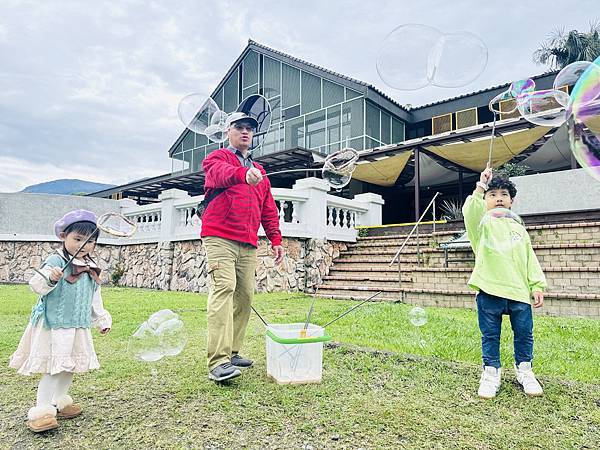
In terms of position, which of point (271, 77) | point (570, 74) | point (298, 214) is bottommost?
point (298, 214)

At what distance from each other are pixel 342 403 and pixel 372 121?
14914mm

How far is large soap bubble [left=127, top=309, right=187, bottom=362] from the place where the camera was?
2.76m

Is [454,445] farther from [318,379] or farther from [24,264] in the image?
[24,264]

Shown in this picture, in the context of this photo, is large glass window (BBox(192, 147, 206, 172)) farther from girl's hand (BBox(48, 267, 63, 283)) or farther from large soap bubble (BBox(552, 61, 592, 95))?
girl's hand (BBox(48, 267, 63, 283))

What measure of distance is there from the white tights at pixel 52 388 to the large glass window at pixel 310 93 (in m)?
16.5

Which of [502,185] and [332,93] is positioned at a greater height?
[332,93]

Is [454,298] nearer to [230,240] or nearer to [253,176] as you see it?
[230,240]

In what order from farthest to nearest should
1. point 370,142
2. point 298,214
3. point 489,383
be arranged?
point 370,142
point 298,214
point 489,383

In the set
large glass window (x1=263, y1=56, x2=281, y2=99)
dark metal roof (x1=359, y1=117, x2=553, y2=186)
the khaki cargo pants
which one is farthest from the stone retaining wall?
large glass window (x1=263, y1=56, x2=281, y2=99)

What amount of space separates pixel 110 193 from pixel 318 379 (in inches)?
776

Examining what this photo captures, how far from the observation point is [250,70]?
2103 cm

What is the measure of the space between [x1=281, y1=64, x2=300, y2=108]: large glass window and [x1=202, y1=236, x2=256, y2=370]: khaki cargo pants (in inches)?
640

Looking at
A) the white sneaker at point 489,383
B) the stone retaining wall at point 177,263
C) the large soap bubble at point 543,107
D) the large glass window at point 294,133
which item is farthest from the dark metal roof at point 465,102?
the white sneaker at point 489,383

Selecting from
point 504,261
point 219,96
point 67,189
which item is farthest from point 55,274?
point 67,189
